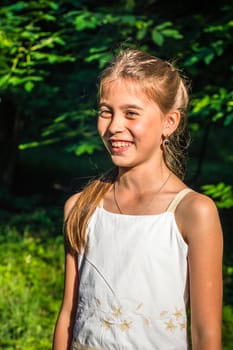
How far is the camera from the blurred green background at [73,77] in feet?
17.9

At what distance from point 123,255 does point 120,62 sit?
688 mm

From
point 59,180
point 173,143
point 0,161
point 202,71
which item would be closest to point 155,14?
point 202,71

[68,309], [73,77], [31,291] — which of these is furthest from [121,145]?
[73,77]

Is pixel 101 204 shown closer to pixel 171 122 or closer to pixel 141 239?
pixel 141 239

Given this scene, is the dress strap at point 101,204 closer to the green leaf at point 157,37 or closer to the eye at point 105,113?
the eye at point 105,113

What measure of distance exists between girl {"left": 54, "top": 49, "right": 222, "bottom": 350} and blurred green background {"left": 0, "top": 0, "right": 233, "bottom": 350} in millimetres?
1909

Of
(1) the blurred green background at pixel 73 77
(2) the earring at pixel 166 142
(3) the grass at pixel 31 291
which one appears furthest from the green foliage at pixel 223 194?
(2) the earring at pixel 166 142

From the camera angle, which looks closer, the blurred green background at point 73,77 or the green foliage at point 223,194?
the green foliage at point 223,194

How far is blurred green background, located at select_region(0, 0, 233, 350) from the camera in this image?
545 cm

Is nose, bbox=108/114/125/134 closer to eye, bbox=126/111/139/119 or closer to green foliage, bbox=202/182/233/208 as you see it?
eye, bbox=126/111/139/119

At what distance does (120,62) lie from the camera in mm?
2379

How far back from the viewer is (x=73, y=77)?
6.70m

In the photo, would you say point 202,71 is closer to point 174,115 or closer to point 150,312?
point 174,115

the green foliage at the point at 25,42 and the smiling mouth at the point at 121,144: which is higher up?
the green foliage at the point at 25,42
